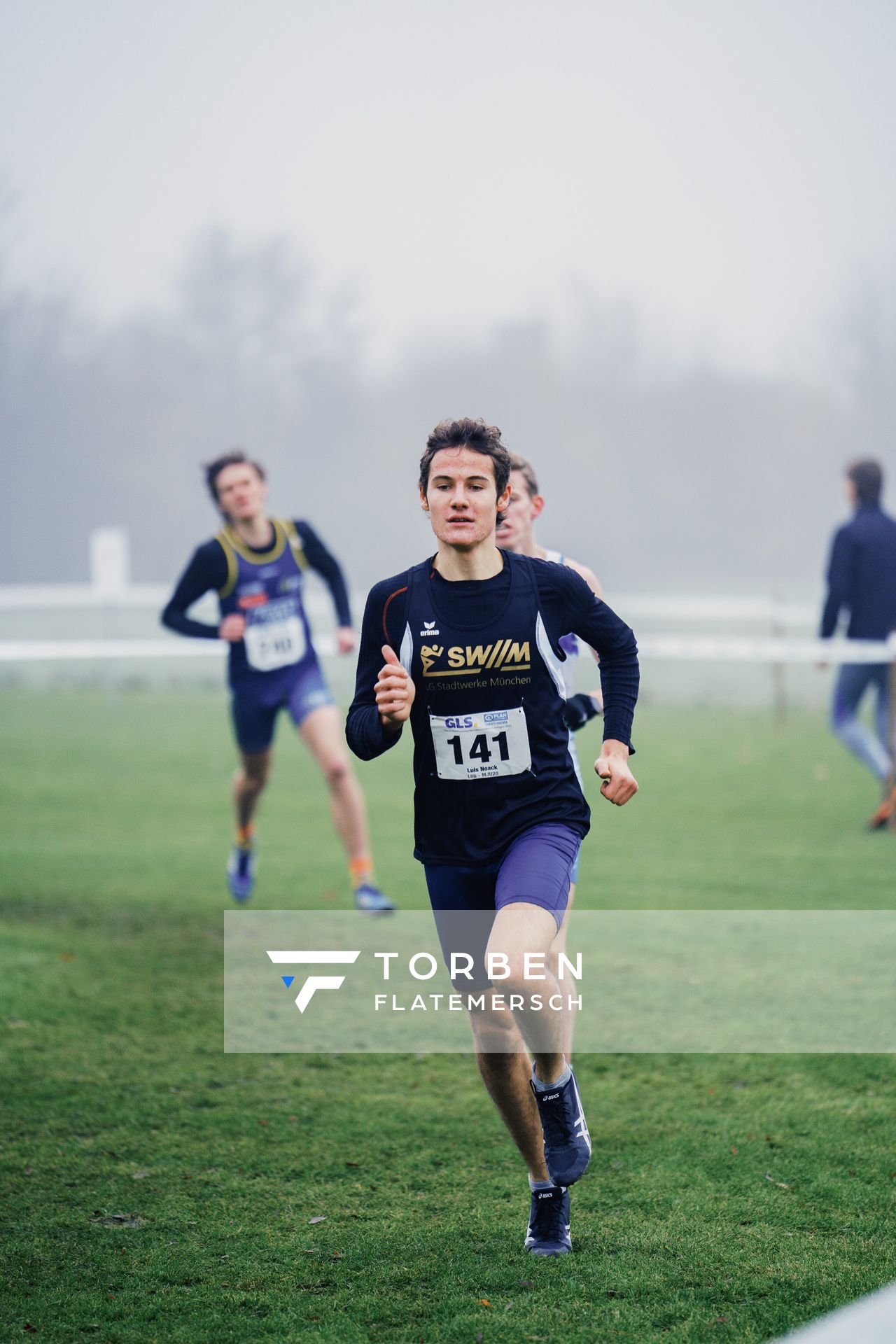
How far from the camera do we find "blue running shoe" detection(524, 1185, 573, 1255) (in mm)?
3686

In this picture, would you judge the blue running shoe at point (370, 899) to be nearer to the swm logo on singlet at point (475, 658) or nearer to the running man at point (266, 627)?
the running man at point (266, 627)

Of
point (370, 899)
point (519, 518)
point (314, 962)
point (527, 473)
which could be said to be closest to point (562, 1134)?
point (519, 518)

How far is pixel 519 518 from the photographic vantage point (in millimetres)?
4855

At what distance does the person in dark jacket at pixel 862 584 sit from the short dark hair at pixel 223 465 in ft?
14.6

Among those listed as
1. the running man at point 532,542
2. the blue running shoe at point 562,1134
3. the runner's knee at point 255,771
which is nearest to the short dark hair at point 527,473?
the running man at point 532,542

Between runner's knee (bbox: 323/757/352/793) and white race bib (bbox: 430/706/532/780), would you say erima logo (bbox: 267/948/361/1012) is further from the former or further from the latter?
white race bib (bbox: 430/706/532/780)

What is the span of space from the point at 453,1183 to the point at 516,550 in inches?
81.5

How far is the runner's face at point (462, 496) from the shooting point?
3609 millimetres

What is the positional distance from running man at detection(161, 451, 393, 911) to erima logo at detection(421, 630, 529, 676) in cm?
405

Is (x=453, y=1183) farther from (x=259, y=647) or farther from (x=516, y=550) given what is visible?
(x=259, y=647)

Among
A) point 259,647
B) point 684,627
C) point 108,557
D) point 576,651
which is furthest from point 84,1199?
point 684,627

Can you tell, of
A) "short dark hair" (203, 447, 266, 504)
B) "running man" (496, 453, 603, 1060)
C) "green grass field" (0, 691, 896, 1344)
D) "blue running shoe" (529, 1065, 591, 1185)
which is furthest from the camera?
"short dark hair" (203, 447, 266, 504)

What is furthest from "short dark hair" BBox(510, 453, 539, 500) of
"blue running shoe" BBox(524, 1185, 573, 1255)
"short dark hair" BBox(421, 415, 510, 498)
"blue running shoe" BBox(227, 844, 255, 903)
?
"blue running shoe" BBox(227, 844, 255, 903)

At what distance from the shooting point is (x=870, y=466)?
33.5 ft
